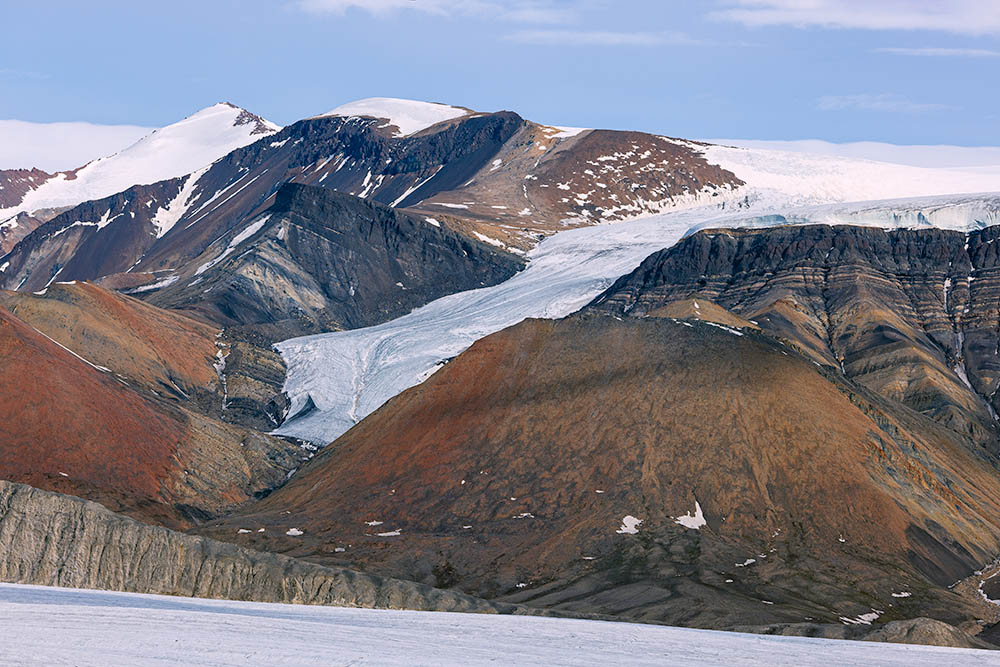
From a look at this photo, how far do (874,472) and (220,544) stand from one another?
49358mm

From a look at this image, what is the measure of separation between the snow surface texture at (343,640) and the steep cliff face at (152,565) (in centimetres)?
996

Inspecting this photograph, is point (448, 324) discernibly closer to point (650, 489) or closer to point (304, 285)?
point (304, 285)

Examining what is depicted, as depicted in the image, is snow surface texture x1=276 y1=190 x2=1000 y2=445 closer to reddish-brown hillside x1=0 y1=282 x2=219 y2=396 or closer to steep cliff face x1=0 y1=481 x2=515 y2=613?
reddish-brown hillside x1=0 y1=282 x2=219 y2=396

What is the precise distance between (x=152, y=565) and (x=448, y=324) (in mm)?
118469

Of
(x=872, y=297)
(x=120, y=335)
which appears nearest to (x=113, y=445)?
(x=120, y=335)

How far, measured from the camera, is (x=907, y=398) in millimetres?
121438

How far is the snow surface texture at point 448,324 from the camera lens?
137250mm

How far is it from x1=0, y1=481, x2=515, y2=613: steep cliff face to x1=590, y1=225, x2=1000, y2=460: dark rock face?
3283 inches

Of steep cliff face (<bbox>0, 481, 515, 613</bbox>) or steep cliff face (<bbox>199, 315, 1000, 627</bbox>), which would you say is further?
steep cliff face (<bbox>199, 315, 1000, 627</bbox>)

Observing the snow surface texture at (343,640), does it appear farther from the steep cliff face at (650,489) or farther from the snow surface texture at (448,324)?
the snow surface texture at (448,324)

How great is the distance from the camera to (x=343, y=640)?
24.6m

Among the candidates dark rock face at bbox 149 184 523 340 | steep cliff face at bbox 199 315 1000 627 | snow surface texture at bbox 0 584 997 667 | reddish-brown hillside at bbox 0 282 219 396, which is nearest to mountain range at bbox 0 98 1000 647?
steep cliff face at bbox 199 315 1000 627

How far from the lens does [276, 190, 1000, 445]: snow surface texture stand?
13725cm

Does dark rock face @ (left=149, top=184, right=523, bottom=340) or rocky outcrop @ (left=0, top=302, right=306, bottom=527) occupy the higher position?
dark rock face @ (left=149, top=184, right=523, bottom=340)
